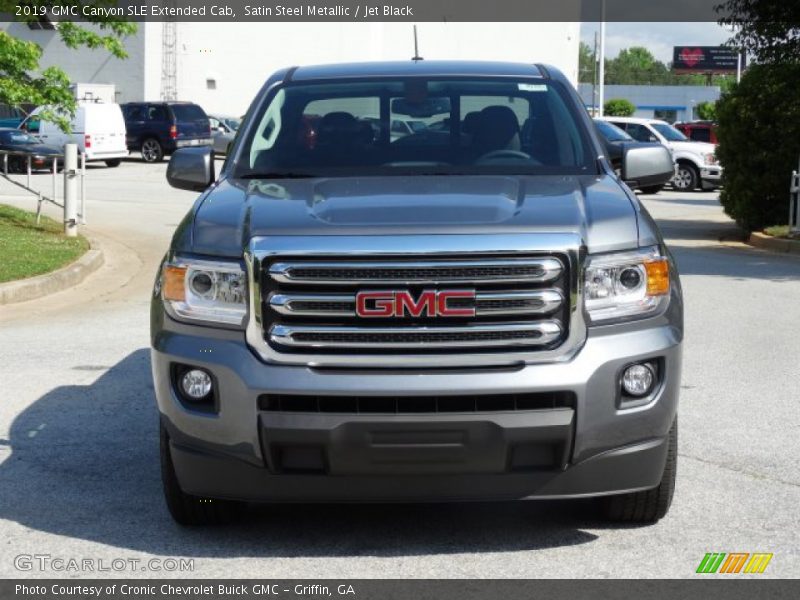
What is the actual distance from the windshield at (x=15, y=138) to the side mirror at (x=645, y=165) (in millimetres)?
30023

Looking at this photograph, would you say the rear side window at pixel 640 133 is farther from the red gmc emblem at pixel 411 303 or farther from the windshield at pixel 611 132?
the red gmc emblem at pixel 411 303

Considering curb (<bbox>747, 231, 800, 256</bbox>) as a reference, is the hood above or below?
above

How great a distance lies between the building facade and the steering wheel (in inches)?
4358

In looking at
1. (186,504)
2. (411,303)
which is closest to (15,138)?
(186,504)

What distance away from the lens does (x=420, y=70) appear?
701cm

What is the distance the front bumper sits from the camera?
4.96m

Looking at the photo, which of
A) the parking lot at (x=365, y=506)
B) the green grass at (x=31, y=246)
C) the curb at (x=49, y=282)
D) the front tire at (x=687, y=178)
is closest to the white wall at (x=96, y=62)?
the front tire at (x=687, y=178)

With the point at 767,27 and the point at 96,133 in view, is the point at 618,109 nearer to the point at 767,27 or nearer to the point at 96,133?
the point at 96,133

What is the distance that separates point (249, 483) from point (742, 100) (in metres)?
16.1

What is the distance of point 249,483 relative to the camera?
5.19m

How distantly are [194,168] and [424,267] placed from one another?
218 centimetres

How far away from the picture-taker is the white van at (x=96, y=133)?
3675cm

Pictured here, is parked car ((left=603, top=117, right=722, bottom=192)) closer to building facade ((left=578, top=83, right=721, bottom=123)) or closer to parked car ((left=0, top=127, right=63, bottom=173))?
parked car ((left=0, top=127, right=63, bottom=173))
